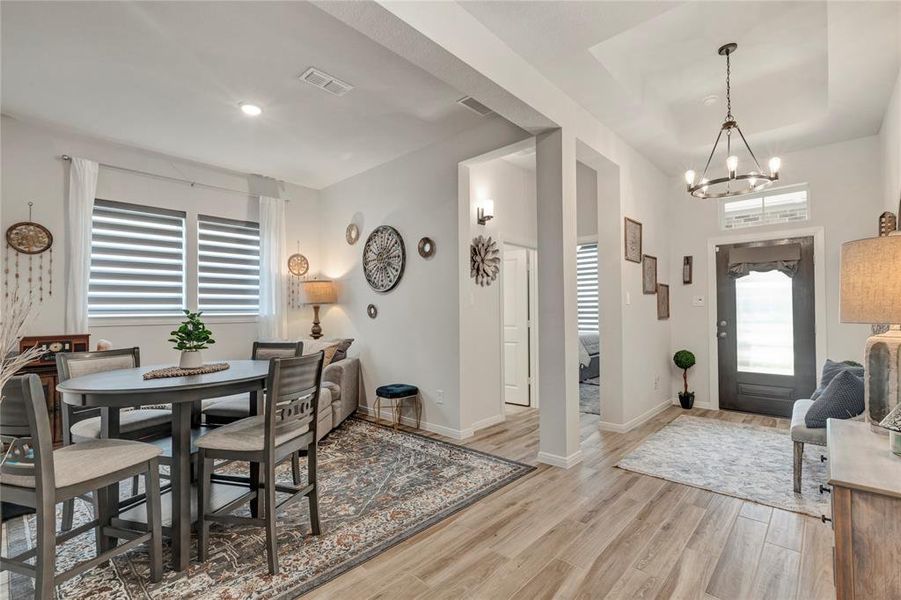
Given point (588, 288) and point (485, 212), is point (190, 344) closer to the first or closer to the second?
point (485, 212)

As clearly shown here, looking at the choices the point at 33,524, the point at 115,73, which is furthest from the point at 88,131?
the point at 33,524

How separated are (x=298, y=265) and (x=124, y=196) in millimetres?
1870

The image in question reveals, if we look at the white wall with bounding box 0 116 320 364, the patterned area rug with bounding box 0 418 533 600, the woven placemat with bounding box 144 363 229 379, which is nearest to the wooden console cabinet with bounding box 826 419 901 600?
the patterned area rug with bounding box 0 418 533 600

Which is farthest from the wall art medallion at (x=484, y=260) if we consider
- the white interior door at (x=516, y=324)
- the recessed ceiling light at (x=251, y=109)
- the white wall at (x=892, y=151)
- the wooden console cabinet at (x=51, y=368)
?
the wooden console cabinet at (x=51, y=368)

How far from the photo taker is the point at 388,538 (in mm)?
2262

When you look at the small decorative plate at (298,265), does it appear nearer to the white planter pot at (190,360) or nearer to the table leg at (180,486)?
A: the white planter pot at (190,360)

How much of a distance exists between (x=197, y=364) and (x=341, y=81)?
7.06 ft

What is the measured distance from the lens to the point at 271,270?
17.1ft

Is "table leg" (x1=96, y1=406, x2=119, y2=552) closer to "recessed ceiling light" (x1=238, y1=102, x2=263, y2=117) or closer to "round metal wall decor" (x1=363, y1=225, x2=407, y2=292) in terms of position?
"recessed ceiling light" (x1=238, y1=102, x2=263, y2=117)

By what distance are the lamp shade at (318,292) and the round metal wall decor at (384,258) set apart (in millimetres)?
549

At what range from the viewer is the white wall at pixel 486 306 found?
414 centimetres

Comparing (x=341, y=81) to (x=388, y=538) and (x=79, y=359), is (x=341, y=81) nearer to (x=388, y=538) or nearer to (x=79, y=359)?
(x=79, y=359)

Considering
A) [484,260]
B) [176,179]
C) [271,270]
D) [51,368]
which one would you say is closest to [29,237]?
[51,368]

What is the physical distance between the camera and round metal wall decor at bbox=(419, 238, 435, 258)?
14.0 feet
